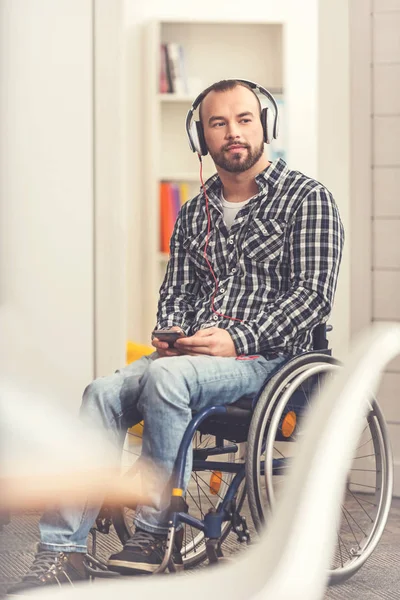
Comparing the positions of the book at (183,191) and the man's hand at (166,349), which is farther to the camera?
the book at (183,191)

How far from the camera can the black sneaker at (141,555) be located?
4.61ft

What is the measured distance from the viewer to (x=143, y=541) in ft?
4.66

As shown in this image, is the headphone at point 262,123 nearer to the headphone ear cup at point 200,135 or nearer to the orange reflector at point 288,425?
the headphone ear cup at point 200,135

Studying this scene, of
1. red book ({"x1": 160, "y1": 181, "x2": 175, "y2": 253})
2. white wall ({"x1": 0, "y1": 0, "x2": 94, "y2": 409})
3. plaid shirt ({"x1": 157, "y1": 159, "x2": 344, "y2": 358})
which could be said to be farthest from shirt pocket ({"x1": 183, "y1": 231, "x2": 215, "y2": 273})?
red book ({"x1": 160, "y1": 181, "x2": 175, "y2": 253})

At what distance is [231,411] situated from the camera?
149cm

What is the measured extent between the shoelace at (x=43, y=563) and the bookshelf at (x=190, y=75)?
2.65 metres

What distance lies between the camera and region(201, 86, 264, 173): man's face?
173 cm

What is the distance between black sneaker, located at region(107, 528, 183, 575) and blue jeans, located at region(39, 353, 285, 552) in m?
0.02

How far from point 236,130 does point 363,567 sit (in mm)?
904

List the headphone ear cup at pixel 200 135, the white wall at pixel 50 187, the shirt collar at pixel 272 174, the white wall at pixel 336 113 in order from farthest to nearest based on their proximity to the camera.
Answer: the white wall at pixel 336 113 → the white wall at pixel 50 187 → the headphone ear cup at pixel 200 135 → the shirt collar at pixel 272 174

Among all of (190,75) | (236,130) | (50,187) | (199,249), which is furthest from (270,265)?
(190,75)

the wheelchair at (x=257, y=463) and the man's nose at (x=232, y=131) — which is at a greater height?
the man's nose at (x=232, y=131)

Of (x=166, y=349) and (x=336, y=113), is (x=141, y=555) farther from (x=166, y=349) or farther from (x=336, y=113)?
(x=336, y=113)

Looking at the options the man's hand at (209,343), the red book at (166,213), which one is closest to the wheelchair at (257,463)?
the man's hand at (209,343)
